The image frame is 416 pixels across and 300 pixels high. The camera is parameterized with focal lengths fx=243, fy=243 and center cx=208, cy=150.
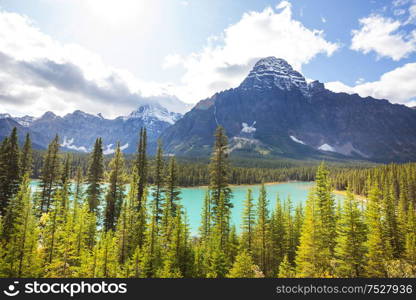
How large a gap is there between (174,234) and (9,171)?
2758 centimetres

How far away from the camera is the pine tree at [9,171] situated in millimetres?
33562

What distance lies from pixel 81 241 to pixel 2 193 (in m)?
19.0

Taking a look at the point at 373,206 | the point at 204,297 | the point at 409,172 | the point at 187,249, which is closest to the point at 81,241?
the point at 187,249

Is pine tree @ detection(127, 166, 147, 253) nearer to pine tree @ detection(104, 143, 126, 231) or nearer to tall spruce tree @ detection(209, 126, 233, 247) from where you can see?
tall spruce tree @ detection(209, 126, 233, 247)

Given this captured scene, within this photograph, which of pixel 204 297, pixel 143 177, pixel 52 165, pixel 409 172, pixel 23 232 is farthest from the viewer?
pixel 409 172

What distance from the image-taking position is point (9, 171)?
34312mm

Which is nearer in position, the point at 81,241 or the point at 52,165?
the point at 81,241

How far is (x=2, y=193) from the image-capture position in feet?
110

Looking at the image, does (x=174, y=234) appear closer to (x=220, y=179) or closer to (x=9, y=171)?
(x=220, y=179)

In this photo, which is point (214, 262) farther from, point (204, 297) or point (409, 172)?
point (409, 172)

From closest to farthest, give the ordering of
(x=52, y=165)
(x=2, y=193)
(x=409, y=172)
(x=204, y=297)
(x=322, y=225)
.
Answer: (x=204, y=297) < (x=322, y=225) < (x=2, y=193) < (x=52, y=165) < (x=409, y=172)

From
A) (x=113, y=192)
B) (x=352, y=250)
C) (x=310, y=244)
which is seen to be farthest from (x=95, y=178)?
(x=352, y=250)

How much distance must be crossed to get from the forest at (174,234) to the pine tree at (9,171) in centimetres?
15

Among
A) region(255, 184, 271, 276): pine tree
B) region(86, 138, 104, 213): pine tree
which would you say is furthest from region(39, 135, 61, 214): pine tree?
region(255, 184, 271, 276): pine tree
